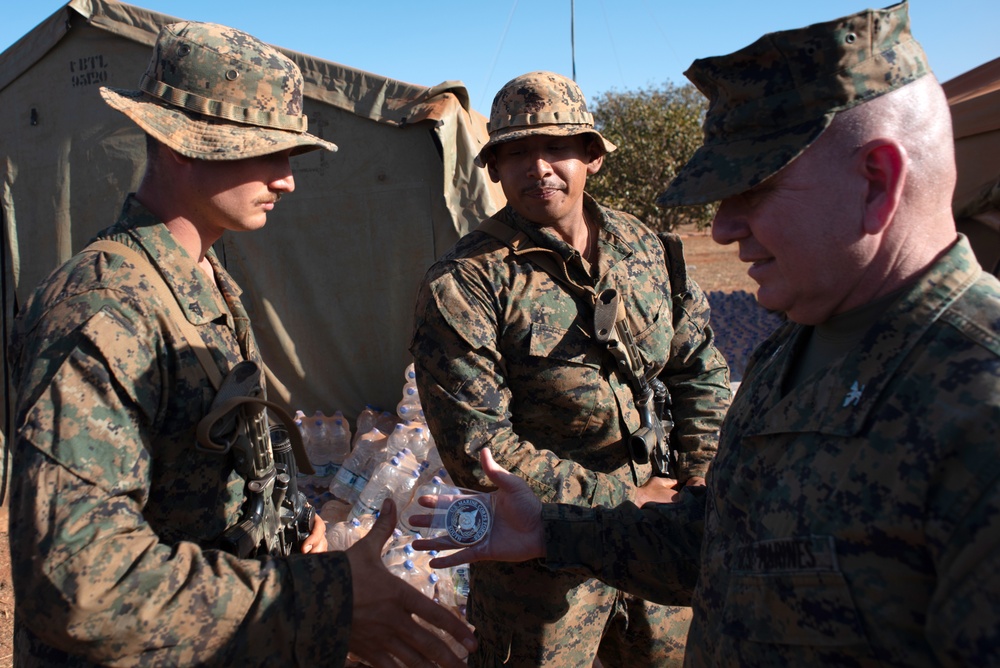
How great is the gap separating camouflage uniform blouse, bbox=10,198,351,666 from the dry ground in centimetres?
371

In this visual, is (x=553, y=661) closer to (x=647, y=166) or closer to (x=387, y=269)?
(x=387, y=269)

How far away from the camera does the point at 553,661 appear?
9.37 feet

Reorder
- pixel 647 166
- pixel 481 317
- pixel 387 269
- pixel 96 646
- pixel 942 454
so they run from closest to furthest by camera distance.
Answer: pixel 942 454, pixel 96 646, pixel 481 317, pixel 387 269, pixel 647 166

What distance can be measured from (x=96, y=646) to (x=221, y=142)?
1.27 m

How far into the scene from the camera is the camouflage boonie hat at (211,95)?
216cm

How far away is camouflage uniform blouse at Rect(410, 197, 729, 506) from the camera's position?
275 centimetres

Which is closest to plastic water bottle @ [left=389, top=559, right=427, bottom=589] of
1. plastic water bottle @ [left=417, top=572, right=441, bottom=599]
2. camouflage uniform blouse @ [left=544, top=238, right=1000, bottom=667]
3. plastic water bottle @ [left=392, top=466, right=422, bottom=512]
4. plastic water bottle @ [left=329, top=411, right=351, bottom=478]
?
plastic water bottle @ [left=417, top=572, right=441, bottom=599]

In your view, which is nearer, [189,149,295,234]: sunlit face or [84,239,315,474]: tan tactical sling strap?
[84,239,315,474]: tan tactical sling strap

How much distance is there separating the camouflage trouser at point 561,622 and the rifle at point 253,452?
35.2 inches

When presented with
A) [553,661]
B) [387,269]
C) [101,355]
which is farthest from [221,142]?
[387,269]

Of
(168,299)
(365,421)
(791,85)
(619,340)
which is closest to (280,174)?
(168,299)

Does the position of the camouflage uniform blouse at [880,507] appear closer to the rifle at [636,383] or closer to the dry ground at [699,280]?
the rifle at [636,383]

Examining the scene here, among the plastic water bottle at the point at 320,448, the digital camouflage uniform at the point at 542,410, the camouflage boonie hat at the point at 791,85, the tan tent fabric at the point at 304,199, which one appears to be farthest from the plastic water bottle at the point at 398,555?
the camouflage boonie hat at the point at 791,85

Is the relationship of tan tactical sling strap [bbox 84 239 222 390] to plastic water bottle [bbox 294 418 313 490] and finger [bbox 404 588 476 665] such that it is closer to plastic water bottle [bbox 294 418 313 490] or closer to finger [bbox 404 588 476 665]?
finger [bbox 404 588 476 665]
